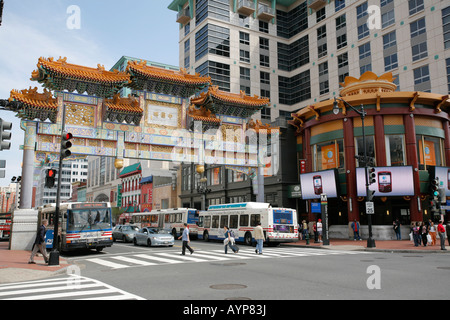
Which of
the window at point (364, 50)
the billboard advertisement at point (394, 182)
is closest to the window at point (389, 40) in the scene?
the window at point (364, 50)

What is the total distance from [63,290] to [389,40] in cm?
4957

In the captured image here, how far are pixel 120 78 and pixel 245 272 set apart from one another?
19.3m

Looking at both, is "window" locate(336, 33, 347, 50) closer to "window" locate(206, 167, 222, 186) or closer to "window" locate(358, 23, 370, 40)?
"window" locate(358, 23, 370, 40)

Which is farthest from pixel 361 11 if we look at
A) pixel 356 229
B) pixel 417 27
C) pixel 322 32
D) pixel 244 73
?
pixel 356 229

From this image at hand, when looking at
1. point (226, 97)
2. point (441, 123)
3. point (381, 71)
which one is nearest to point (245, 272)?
Result: point (226, 97)

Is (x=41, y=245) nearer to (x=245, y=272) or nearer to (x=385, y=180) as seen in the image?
(x=245, y=272)

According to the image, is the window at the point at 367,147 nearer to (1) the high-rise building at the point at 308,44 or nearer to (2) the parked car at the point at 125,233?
(1) the high-rise building at the point at 308,44

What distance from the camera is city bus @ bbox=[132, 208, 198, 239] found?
37.5m

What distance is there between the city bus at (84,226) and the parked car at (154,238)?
5.04 m

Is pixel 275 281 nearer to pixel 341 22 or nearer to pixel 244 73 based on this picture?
pixel 341 22

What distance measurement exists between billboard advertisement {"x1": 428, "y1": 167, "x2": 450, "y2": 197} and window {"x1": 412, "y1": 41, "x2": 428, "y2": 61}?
62.0 feet

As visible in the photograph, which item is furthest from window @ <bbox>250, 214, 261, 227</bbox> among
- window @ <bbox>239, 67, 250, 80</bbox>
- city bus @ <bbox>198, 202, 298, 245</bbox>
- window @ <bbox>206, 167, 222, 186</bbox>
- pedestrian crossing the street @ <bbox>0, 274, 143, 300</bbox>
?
window @ <bbox>239, 67, 250, 80</bbox>

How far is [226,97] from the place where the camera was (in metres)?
31.7

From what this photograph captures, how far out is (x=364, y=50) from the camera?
5175cm
